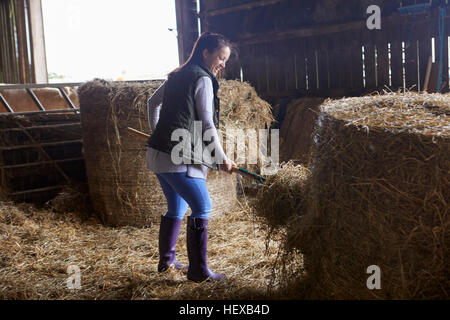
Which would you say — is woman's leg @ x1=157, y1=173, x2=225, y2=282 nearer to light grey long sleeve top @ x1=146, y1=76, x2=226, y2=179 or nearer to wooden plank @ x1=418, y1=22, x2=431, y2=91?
light grey long sleeve top @ x1=146, y1=76, x2=226, y2=179

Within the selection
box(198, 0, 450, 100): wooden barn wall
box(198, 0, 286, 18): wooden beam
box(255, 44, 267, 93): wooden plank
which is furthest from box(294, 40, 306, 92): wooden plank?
box(198, 0, 286, 18): wooden beam

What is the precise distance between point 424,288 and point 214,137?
1.26 meters

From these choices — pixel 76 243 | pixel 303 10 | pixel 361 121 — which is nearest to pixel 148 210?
pixel 76 243

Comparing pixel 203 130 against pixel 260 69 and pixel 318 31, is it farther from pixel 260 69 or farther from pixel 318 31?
pixel 260 69

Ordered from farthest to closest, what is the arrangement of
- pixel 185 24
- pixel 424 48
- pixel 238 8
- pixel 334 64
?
pixel 185 24
pixel 238 8
pixel 334 64
pixel 424 48

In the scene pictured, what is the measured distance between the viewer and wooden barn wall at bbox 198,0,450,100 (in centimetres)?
484

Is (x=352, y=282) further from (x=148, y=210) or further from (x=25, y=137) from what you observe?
(x=25, y=137)

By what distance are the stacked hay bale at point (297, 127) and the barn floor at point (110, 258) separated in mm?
1254

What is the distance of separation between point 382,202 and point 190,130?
1.09 meters

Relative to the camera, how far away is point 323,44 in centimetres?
552

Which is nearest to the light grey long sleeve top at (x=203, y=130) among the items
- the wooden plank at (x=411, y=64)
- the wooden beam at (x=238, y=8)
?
the wooden plank at (x=411, y=64)

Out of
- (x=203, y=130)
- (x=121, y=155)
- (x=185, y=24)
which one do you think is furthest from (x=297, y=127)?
(x=203, y=130)

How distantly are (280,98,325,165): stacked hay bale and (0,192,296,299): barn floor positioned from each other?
1.25 metres

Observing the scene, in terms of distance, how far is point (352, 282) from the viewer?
210cm
